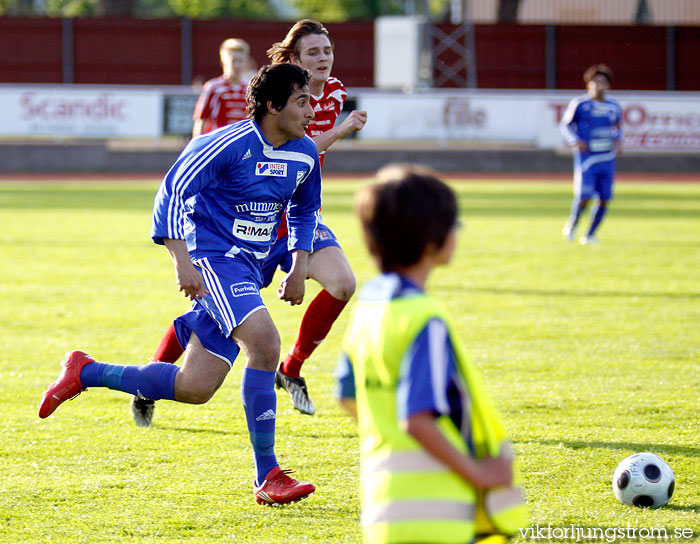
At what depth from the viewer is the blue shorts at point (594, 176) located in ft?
45.6

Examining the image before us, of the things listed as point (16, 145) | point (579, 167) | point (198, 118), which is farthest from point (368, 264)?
point (16, 145)

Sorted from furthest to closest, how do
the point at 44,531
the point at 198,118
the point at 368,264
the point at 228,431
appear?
1. the point at 368,264
2. the point at 198,118
3. the point at 228,431
4. the point at 44,531

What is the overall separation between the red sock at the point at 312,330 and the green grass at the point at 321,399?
265 mm

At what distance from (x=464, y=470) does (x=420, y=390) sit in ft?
0.67

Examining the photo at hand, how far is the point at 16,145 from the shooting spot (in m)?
24.9

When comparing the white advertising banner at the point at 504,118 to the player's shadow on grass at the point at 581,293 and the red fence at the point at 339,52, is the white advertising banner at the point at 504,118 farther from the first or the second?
Answer: the player's shadow on grass at the point at 581,293

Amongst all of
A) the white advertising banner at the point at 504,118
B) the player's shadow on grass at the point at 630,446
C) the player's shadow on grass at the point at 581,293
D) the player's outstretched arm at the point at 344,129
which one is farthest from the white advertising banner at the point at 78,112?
the player's shadow on grass at the point at 630,446

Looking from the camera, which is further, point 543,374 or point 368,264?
point 368,264

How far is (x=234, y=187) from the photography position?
4.49 m

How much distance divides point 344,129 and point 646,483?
7.70ft

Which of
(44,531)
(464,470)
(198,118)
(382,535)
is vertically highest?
(198,118)

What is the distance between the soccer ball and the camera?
416 cm

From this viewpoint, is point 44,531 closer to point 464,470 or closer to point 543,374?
point 464,470

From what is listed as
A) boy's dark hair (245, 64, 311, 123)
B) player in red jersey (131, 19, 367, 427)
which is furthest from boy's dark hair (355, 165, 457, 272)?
player in red jersey (131, 19, 367, 427)
